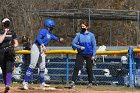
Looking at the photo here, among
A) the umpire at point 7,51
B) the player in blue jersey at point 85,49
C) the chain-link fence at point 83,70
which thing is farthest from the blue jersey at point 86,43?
the chain-link fence at point 83,70

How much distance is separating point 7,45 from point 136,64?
522cm

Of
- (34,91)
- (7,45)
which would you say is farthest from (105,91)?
(7,45)

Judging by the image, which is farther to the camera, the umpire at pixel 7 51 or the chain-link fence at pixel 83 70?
the chain-link fence at pixel 83 70

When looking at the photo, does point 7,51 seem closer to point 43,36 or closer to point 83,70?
point 43,36

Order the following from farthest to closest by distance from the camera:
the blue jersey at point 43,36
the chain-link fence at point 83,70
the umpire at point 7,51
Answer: the chain-link fence at point 83,70
the blue jersey at point 43,36
the umpire at point 7,51

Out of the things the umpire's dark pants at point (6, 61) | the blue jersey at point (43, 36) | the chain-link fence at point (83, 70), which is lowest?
the chain-link fence at point (83, 70)

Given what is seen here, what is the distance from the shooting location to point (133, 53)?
17047 millimetres

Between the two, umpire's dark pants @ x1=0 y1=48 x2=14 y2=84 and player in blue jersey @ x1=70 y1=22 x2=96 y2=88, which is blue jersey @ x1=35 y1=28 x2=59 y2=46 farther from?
umpire's dark pants @ x1=0 y1=48 x2=14 y2=84

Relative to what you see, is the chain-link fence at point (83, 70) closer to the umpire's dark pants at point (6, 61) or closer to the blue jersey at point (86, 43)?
the blue jersey at point (86, 43)

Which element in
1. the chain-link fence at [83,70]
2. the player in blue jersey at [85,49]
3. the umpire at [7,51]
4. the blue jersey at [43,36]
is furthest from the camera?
the chain-link fence at [83,70]

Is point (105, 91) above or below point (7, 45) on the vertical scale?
below

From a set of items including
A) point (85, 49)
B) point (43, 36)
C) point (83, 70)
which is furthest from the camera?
point (83, 70)

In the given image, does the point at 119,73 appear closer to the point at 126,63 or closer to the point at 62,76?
the point at 126,63

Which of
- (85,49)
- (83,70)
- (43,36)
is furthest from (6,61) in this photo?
(83,70)
